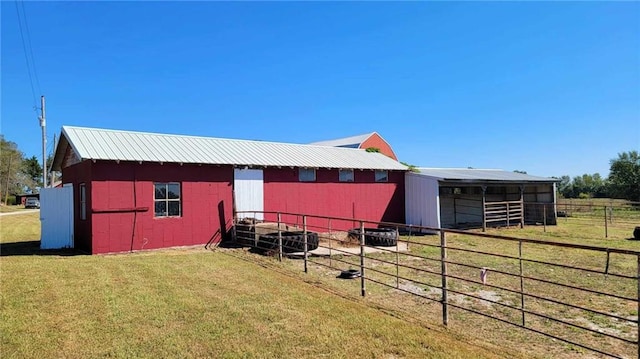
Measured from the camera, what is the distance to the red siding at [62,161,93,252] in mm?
11828

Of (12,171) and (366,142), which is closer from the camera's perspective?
(366,142)

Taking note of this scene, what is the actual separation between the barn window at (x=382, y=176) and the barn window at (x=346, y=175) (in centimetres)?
160

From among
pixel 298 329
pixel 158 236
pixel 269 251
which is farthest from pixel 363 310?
pixel 158 236

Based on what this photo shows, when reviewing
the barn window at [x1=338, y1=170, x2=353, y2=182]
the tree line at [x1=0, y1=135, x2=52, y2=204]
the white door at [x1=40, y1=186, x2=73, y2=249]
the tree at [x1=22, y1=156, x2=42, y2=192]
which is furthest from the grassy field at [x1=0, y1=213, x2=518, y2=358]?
the tree at [x1=22, y1=156, x2=42, y2=192]

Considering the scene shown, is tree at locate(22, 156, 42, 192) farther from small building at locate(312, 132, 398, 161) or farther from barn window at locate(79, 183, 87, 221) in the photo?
barn window at locate(79, 183, 87, 221)

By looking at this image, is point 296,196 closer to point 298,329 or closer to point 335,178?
point 335,178

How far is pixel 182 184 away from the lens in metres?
13.1

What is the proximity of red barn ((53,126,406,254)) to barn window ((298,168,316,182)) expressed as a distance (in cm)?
4

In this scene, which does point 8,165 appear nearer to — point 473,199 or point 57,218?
point 57,218

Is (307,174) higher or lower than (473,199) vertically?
higher

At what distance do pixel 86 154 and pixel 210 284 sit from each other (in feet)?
21.4

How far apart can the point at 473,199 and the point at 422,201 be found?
5.93 meters

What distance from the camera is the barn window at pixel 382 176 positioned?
1861 centimetres

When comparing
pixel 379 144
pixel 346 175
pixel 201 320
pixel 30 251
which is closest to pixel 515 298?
pixel 201 320
